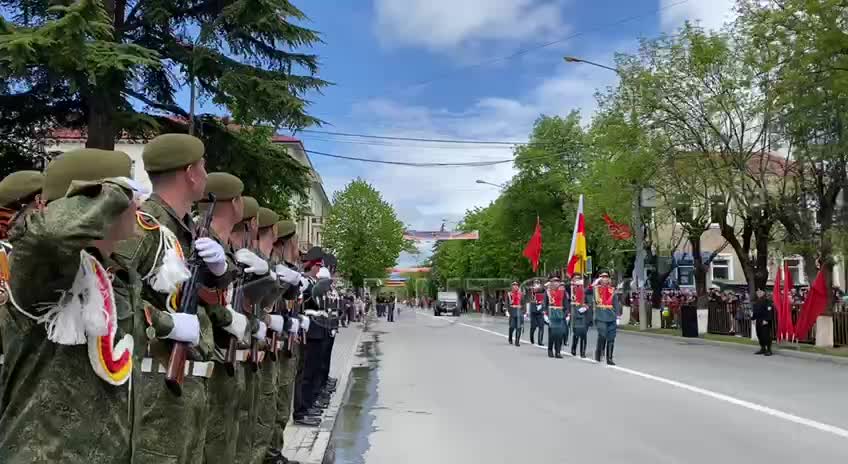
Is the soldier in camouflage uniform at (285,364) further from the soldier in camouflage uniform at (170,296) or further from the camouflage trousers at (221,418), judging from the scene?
the soldier in camouflage uniform at (170,296)

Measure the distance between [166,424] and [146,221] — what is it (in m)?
0.80

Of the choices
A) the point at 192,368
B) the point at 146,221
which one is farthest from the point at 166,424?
the point at 146,221

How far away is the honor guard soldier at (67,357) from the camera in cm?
221

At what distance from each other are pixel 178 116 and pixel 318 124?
147 inches

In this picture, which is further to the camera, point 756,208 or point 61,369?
point 756,208

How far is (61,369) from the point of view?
232 centimetres

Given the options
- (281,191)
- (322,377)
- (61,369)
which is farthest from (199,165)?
(281,191)

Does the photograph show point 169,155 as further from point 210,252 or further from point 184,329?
point 184,329

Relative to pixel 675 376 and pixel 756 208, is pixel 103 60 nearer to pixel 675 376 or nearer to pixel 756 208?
pixel 675 376

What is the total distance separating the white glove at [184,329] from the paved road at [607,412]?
4691 millimetres

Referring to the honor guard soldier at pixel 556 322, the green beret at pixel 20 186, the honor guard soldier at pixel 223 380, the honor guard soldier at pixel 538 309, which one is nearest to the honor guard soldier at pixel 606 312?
the honor guard soldier at pixel 556 322

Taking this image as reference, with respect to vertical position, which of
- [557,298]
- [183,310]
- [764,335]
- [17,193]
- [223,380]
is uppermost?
[17,193]

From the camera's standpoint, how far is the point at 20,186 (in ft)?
12.5

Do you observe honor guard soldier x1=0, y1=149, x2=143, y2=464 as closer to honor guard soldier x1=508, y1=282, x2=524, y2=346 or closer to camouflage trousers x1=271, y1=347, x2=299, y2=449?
camouflage trousers x1=271, y1=347, x2=299, y2=449
